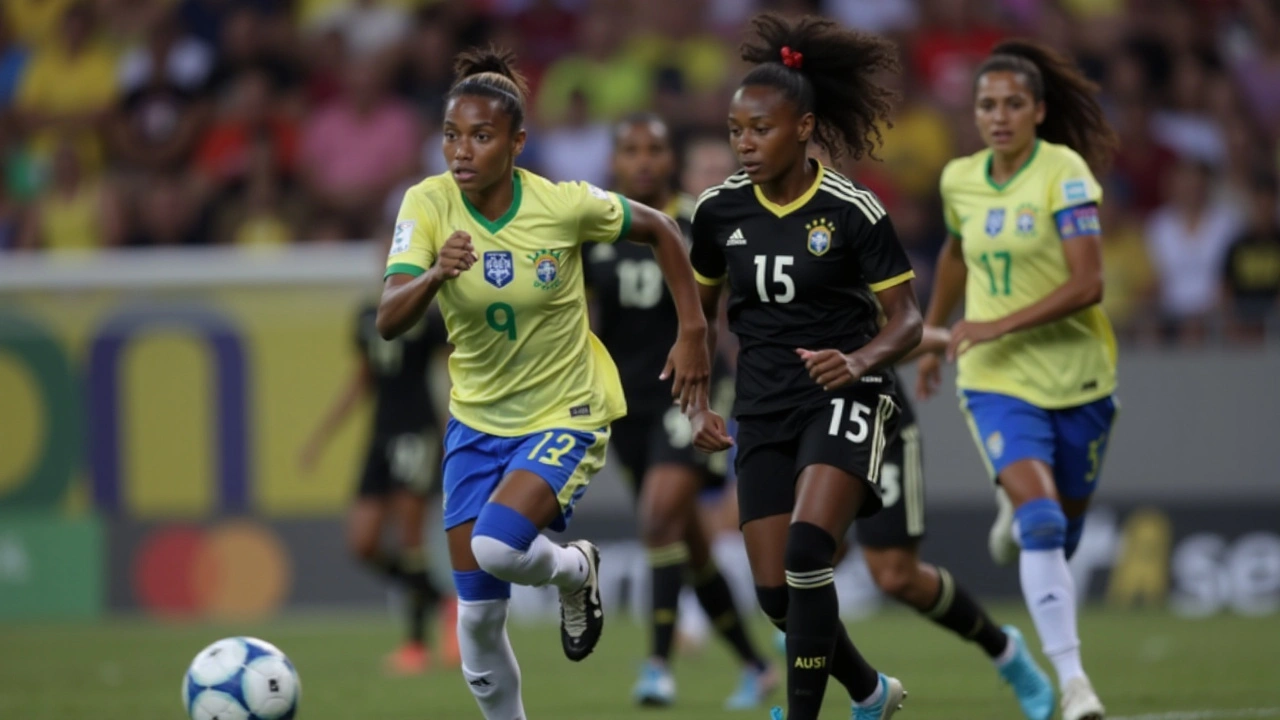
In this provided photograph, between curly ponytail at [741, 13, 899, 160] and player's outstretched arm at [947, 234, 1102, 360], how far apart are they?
1.17 m

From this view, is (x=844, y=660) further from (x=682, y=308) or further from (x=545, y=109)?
(x=545, y=109)

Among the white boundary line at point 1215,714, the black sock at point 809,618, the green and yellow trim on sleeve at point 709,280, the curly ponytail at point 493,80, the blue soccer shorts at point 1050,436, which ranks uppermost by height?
the curly ponytail at point 493,80

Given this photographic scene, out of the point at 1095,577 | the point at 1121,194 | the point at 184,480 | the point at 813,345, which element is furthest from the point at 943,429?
the point at 813,345

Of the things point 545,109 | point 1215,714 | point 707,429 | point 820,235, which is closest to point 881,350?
point 820,235

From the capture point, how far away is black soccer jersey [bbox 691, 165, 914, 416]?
6.91 m

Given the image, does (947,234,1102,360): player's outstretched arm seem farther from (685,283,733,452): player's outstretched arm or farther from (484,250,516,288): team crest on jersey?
(484,250,516,288): team crest on jersey

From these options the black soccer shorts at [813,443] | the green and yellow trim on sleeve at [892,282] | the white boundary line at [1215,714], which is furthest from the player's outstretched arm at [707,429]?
the white boundary line at [1215,714]

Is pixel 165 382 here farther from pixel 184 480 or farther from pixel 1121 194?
pixel 1121 194

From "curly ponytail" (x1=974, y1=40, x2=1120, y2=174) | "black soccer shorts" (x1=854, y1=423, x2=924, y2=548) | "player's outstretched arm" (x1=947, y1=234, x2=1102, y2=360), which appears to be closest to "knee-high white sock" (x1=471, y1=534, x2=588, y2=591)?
"black soccer shorts" (x1=854, y1=423, x2=924, y2=548)

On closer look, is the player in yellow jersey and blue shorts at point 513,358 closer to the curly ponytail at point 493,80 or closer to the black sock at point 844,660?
the curly ponytail at point 493,80

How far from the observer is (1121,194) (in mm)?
15766

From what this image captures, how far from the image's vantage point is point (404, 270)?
6754mm

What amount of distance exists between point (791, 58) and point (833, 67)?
188 millimetres

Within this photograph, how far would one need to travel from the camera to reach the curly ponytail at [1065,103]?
881 centimetres
